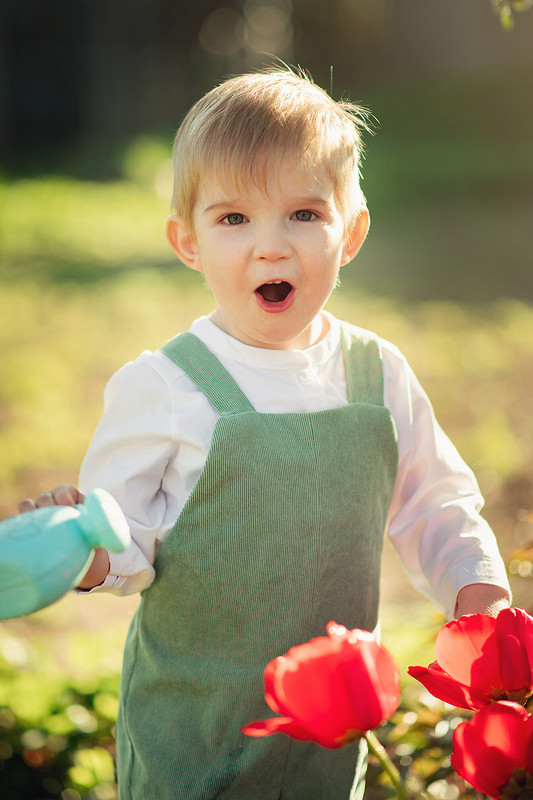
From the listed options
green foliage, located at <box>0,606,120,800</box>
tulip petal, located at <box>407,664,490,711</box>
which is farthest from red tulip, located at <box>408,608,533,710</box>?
green foliage, located at <box>0,606,120,800</box>

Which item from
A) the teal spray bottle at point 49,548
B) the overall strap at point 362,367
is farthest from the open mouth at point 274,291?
the teal spray bottle at point 49,548

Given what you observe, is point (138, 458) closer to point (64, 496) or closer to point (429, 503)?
point (64, 496)

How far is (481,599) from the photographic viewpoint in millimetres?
1306

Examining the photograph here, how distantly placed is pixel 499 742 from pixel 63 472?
3170 mm

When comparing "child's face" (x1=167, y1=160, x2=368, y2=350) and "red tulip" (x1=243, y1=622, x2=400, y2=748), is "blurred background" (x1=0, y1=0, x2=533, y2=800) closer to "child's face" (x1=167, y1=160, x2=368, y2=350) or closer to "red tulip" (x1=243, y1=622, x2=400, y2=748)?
"child's face" (x1=167, y1=160, x2=368, y2=350)

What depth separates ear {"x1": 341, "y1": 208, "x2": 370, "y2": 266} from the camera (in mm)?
1496

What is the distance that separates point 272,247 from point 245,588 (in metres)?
0.51

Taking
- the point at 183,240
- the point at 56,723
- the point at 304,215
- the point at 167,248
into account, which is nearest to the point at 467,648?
the point at 304,215

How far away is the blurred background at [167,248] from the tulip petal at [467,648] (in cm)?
64

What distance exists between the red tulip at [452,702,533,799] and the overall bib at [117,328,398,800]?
560mm

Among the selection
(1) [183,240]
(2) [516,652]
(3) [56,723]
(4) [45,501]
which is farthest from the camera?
(3) [56,723]

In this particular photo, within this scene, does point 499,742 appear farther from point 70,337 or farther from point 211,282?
point 70,337

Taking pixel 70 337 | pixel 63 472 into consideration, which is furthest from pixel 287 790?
pixel 70 337

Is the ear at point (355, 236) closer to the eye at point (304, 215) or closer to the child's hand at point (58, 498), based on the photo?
the eye at point (304, 215)
